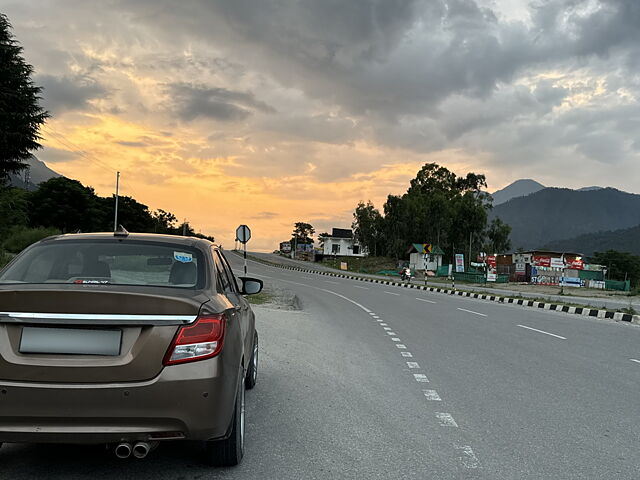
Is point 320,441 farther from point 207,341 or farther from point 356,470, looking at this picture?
point 207,341

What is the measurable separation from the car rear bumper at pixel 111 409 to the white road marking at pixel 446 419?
2.64 meters

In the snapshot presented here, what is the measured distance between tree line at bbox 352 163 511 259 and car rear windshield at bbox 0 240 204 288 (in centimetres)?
8069

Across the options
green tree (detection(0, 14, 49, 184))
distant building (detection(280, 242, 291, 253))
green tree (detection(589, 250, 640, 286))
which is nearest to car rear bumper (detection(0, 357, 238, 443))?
green tree (detection(0, 14, 49, 184))

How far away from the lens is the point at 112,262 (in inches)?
175

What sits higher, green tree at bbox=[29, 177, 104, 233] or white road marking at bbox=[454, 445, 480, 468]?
green tree at bbox=[29, 177, 104, 233]

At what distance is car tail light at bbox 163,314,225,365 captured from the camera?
10.8 ft

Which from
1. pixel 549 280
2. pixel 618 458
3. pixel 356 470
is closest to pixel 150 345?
pixel 356 470

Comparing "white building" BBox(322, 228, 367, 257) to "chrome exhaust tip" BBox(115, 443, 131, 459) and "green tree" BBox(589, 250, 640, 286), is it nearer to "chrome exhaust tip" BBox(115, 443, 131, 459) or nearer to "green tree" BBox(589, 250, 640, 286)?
"green tree" BBox(589, 250, 640, 286)

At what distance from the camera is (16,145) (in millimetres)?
43688

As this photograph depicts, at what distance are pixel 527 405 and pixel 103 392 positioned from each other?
4.53 m

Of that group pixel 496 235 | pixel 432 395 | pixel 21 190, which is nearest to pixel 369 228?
pixel 496 235

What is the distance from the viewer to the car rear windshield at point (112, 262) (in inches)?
162

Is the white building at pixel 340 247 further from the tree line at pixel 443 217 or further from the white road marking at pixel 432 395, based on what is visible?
the white road marking at pixel 432 395

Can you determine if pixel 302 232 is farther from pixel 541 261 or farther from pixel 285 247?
pixel 541 261
